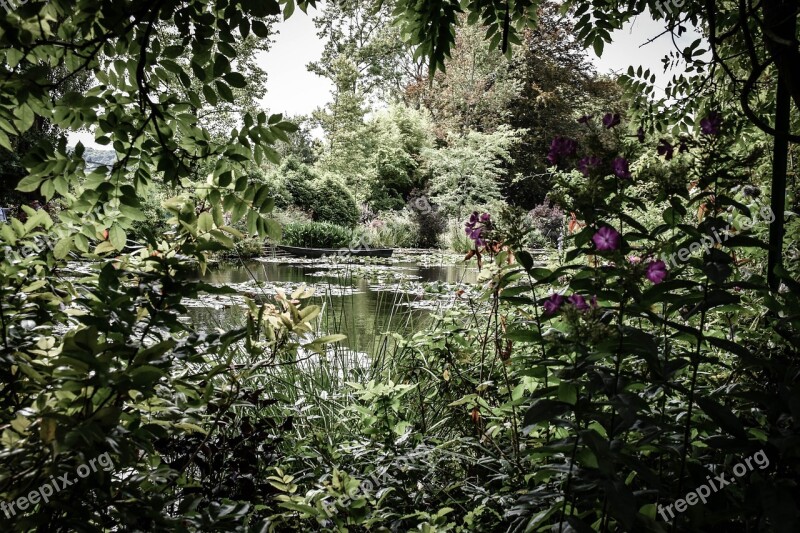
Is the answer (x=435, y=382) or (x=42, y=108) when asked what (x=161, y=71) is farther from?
(x=435, y=382)

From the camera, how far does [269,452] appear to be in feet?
5.28

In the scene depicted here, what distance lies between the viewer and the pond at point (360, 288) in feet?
12.0

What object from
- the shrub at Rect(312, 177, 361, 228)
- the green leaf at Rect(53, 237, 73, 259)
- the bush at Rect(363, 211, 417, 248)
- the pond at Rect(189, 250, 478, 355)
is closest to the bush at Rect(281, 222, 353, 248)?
the bush at Rect(363, 211, 417, 248)

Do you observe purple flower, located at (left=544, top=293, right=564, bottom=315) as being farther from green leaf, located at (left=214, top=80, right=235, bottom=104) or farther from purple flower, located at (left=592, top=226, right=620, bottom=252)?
green leaf, located at (left=214, top=80, right=235, bottom=104)

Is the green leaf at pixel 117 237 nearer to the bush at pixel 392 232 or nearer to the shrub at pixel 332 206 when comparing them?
the bush at pixel 392 232

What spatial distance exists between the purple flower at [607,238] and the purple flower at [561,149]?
0.91ft

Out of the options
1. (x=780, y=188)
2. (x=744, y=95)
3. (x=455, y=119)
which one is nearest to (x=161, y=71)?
(x=744, y=95)

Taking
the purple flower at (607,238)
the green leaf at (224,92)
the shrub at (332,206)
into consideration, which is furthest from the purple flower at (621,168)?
the shrub at (332,206)

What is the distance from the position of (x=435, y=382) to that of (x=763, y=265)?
1451mm

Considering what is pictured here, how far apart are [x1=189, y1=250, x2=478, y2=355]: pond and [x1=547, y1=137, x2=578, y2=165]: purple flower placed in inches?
72.1

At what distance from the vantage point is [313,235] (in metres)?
13.5

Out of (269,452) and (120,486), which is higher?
(120,486)

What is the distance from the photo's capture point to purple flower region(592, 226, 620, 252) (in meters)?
1.09

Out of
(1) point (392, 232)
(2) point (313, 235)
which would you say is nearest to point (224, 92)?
(2) point (313, 235)
